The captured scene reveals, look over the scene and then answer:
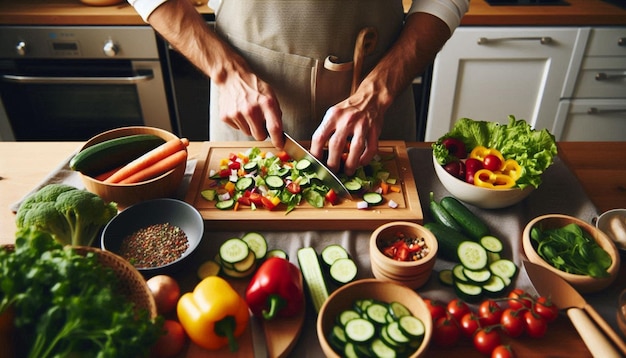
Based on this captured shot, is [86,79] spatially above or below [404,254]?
below

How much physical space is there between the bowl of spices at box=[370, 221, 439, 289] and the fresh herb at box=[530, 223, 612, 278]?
0.83 feet

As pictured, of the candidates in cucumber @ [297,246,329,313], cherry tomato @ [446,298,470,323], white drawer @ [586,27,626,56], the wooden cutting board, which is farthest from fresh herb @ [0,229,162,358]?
white drawer @ [586,27,626,56]

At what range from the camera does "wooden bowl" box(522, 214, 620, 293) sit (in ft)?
3.22

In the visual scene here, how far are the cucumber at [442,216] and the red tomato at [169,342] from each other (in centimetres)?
68

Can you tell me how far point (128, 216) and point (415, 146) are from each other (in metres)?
0.90

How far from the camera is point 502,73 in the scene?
2.67 m

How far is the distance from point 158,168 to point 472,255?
2.71ft

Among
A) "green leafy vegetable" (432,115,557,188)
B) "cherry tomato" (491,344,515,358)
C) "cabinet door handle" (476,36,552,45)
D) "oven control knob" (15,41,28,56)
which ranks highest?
"green leafy vegetable" (432,115,557,188)

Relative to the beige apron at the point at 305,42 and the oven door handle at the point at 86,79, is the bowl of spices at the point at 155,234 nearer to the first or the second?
the beige apron at the point at 305,42

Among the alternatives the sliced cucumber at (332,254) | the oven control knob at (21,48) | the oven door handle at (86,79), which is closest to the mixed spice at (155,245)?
the sliced cucumber at (332,254)

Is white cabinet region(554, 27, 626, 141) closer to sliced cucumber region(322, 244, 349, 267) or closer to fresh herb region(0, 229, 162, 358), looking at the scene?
sliced cucumber region(322, 244, 349, 267)

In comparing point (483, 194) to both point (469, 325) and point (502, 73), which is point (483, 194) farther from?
point (502, 73)

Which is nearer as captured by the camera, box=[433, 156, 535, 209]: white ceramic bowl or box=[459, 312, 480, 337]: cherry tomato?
box=[459, 312, 480, 337]: cherry tomato

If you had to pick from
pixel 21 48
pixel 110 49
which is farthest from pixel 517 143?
pixel 21 48
